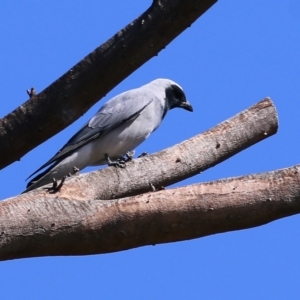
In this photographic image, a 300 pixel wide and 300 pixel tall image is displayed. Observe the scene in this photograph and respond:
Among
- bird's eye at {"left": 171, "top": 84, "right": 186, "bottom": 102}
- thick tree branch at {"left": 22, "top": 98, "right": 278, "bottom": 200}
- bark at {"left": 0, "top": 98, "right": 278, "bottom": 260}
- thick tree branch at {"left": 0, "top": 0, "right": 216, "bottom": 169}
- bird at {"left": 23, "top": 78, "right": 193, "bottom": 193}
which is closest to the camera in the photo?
bark at {"left": 0, "top": 98, "right": 278, "bottom": 260}

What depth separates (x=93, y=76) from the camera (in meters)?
4.19

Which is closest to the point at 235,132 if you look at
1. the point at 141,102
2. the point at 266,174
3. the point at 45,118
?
the point at 266,174

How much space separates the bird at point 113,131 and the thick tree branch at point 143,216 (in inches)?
114

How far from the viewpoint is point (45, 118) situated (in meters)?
4.19

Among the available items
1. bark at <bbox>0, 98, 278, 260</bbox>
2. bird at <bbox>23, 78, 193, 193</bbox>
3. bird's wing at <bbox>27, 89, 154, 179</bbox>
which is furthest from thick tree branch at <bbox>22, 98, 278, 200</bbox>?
bird's wing at <bbox>27, 89, 154, 179</bbox>

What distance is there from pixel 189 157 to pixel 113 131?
2703 millimetres

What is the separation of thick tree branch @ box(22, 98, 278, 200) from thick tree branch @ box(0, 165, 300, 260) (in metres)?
0.57

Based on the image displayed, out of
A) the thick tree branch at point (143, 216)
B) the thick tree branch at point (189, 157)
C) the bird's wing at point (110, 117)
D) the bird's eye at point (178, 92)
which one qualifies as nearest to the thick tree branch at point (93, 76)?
the thick tree branch at point (189, 157)

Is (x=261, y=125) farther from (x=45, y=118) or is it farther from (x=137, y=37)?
(x=45, y=118)

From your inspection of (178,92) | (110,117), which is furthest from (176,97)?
(110,117)

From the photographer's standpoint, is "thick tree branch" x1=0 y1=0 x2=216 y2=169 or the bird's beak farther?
the bird's beak

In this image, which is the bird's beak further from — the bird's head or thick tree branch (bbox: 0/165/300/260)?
thick tree branch (bbox: 0/165/300/260)

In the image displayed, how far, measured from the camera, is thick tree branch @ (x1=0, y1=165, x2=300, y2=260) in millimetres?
3609

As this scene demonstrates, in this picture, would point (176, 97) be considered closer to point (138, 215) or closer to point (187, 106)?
point (187, 106)
